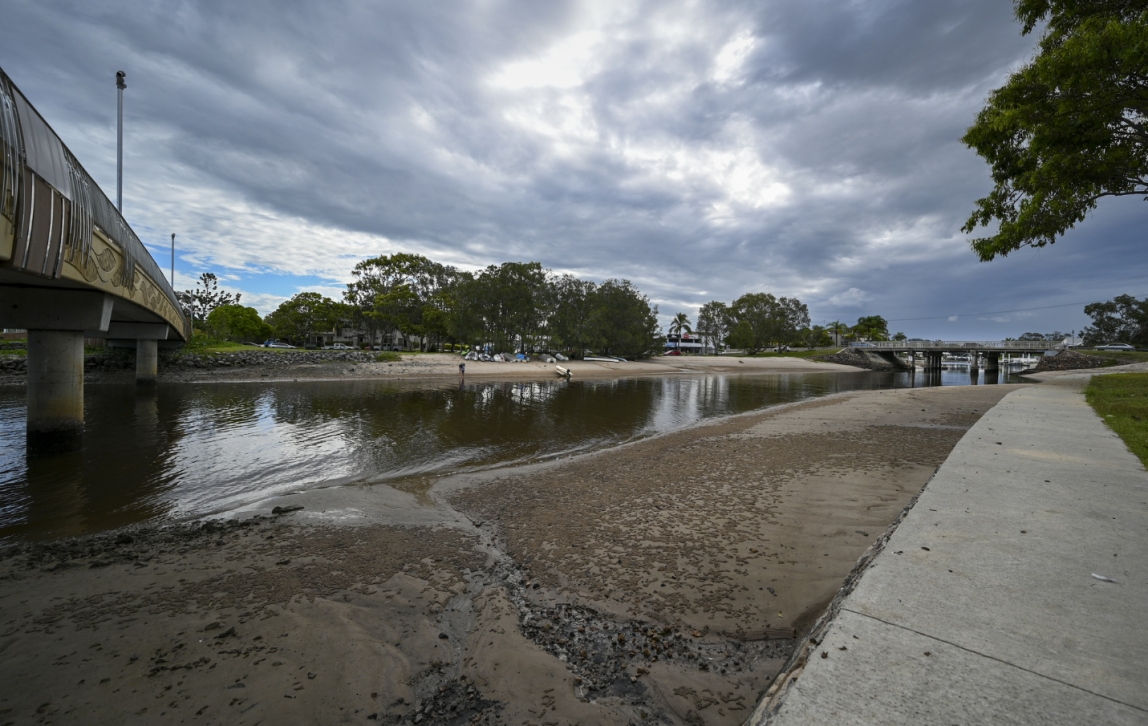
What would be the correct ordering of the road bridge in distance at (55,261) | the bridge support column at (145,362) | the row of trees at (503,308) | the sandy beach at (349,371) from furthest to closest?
1. the row of trees at (503,308)
2. the sandy beach at (349,371)
3. the bridge support column at (145,362)
4. the road bridge in distance at (55,261)

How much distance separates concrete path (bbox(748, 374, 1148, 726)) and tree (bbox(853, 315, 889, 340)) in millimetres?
146260

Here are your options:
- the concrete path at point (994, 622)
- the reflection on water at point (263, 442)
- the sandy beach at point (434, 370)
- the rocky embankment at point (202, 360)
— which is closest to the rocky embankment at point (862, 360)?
the sandy beach at point (434, 370)

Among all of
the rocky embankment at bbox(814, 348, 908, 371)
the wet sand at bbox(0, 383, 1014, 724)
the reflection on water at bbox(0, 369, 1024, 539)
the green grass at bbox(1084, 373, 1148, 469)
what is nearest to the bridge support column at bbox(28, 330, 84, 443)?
the reflection on water at bbox(0, 369, 1024, 539)

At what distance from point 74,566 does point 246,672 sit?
4.29 meters

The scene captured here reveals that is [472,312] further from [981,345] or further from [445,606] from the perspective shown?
[981,345]

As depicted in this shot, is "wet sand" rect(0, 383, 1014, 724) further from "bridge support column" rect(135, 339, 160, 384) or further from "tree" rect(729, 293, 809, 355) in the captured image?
"tree" rect(729, 293, 809, 355)

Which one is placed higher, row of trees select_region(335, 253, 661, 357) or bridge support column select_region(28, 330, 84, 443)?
row of trees select_region(335, 253, 661, 357)

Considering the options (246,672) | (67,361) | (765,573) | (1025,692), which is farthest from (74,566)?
(67,361)

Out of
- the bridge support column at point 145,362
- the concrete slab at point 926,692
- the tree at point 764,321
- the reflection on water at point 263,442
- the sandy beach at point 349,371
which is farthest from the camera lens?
the tree at point 764,321

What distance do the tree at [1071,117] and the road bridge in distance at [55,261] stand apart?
69.3 ft

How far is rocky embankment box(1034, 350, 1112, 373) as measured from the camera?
49.4 meters

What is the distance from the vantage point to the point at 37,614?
478cm

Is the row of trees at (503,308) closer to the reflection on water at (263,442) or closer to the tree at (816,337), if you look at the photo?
the reflection on water at (263,442)

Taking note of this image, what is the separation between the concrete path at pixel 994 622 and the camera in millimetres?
2137
